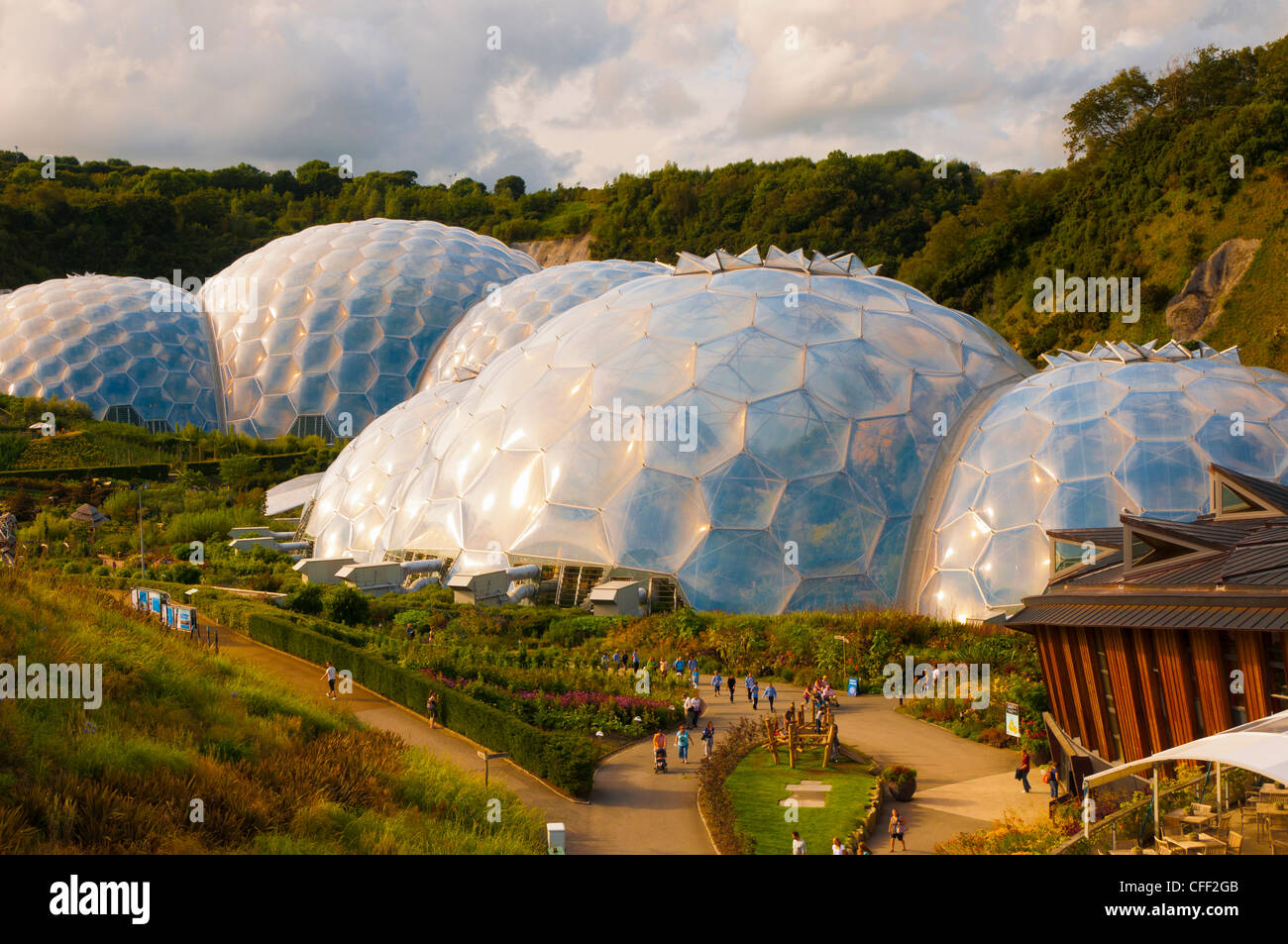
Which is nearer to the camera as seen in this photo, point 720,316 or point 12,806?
point 12,806

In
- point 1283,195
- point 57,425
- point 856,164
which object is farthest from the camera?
point 856,164

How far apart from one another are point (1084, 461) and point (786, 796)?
12.2 metres

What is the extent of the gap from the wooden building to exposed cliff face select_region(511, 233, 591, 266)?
7819cm

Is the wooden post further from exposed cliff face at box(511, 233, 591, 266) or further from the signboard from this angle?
exposed cliff face at box(511, 233, 591, 266)

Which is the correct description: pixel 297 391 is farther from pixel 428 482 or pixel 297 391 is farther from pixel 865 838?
pixel 865 838

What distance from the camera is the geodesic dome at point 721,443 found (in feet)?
79.5

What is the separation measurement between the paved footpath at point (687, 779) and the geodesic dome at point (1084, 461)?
4.47m

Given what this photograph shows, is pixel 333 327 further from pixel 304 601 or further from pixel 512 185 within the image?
pixel 512 185

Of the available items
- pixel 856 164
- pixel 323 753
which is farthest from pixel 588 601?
pixel 856 164

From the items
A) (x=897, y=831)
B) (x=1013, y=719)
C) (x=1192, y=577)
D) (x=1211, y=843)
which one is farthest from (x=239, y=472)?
(x=1211, y=843)

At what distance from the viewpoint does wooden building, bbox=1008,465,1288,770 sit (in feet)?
34.0

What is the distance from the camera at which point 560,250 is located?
303ft

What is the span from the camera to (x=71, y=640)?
12.1m

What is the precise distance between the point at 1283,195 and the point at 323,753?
45.8 metres
